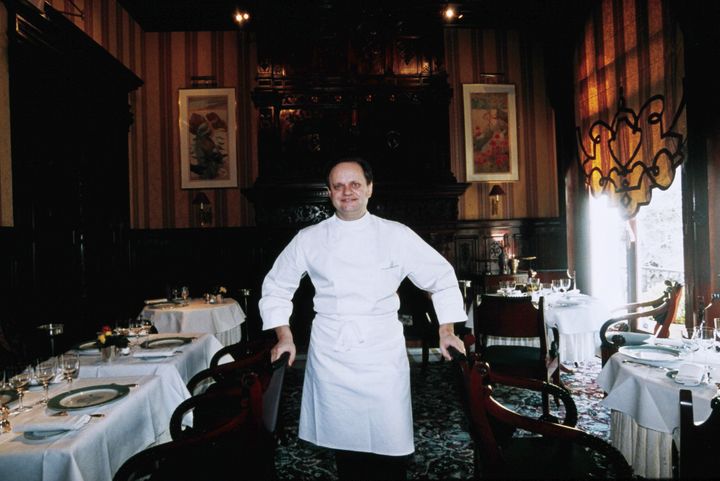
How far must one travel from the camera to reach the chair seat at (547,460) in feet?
6.02

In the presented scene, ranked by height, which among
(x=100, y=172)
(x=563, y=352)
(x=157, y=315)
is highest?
(x=100, y=172)

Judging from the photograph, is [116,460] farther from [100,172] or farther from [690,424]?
[100,172]

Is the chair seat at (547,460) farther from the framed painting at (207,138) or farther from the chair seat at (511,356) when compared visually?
the framed painting at (207,138)

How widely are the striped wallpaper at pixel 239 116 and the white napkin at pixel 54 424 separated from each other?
5.82 m

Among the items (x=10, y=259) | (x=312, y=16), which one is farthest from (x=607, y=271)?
(x=10, y=259)

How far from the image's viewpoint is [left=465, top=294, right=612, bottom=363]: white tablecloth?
14.0 feet

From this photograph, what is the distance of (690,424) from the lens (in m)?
1.37

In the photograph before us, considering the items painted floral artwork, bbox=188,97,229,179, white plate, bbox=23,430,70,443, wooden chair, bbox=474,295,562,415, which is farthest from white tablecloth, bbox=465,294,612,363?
painted floral artwork, bbox=188,97,229,179

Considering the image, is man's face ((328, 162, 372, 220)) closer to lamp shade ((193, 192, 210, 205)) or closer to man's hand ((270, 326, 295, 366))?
man's hand ((270, 326, 295, 366))

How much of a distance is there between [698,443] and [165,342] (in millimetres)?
2863

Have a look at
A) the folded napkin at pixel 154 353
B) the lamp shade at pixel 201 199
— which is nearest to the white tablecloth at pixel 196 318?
the folded napkin at pixel 154 353

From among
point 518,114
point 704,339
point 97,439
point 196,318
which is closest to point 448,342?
point 97,439

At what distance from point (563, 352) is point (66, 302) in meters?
4.98

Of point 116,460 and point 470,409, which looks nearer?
point 470,409
